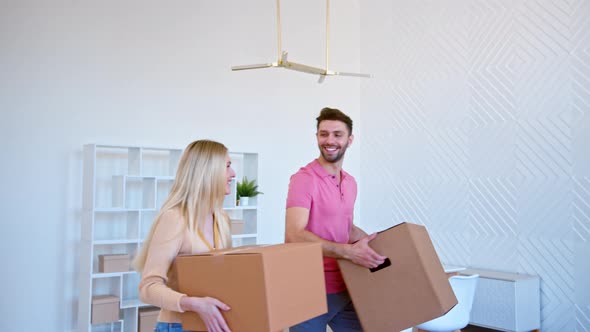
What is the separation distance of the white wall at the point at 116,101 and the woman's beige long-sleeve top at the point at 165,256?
3.29 meters

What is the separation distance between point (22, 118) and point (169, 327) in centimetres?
346

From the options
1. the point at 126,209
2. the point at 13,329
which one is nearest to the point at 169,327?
the point at 126,209

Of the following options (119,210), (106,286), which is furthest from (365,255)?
(106,286)

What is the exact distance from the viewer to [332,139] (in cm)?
242

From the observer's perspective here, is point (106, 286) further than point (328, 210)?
Yes

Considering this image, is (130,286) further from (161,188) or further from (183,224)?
(183,224)

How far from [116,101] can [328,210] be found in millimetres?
3332

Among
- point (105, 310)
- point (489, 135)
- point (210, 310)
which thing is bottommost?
point (105, 310)

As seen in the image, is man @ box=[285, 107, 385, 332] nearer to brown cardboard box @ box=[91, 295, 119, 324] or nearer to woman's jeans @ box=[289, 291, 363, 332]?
woman's jeans @ box=[289, 291, 363, 332]

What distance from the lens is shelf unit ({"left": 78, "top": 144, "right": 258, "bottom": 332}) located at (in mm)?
4598

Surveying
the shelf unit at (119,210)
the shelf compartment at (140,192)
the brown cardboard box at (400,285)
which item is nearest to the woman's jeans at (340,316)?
the brown cardboard box at (400,285)

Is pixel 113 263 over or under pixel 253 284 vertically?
under

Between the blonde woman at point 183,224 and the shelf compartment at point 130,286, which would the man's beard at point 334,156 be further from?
the shelf compartment at point 130,286

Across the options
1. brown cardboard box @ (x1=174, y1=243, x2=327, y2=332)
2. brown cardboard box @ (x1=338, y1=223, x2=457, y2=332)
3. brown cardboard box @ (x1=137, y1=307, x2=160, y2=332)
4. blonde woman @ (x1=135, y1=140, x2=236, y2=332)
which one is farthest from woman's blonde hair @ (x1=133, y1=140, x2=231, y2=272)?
brown cardboard box @ (x1=137, y1=307, x2=160, y2=332)
